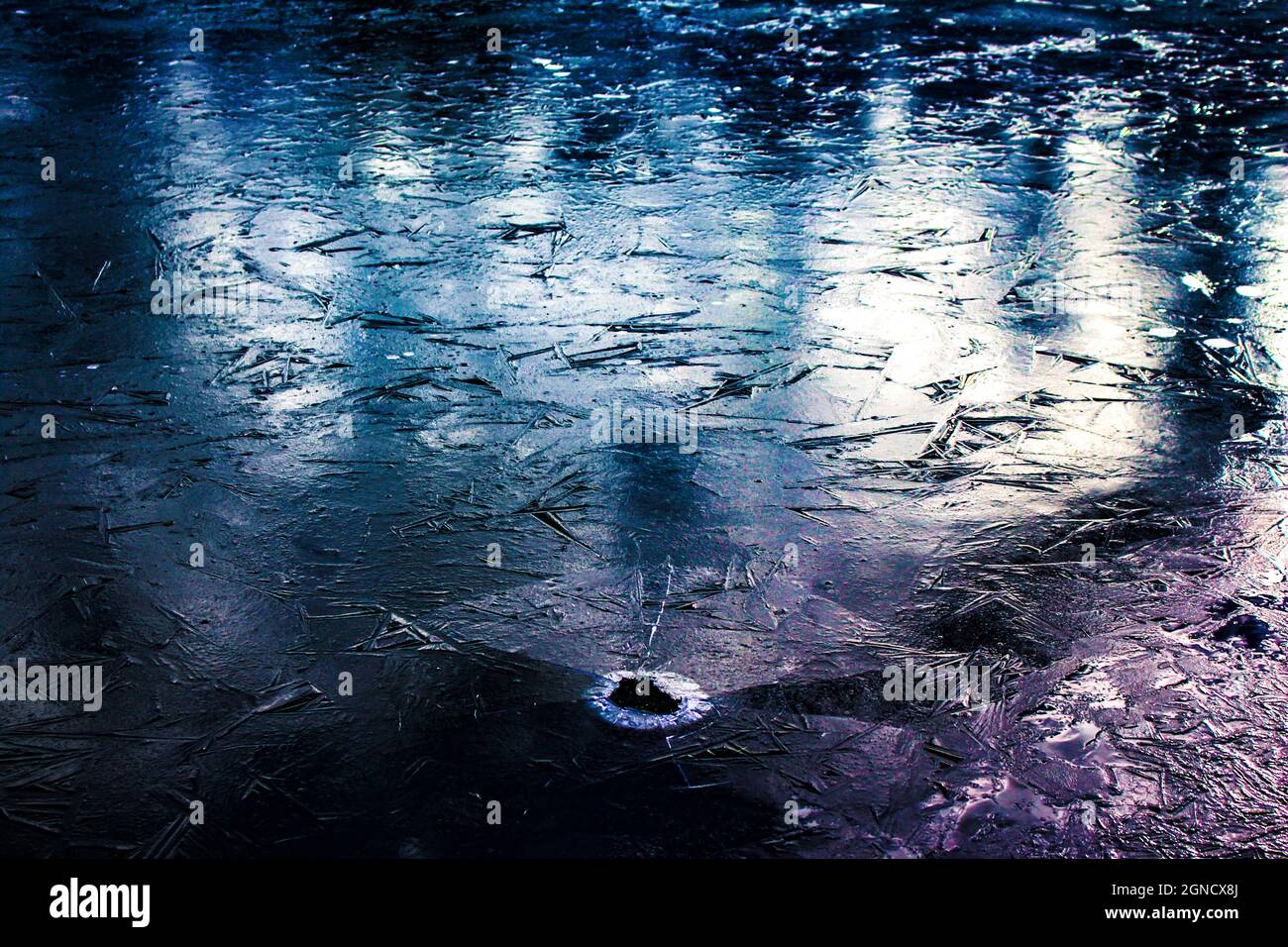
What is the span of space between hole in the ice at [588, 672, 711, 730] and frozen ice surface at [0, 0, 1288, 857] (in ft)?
0.15

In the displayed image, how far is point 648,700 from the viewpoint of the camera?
2666mm

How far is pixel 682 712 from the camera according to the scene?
2633 mm

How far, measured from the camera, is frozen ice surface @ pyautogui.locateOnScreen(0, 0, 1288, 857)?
2.45 metres

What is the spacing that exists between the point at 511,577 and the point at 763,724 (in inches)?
35.5

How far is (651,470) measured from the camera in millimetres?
3594

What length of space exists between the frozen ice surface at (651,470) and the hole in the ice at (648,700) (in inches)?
1.8

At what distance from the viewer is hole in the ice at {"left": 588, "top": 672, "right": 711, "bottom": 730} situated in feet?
8.57

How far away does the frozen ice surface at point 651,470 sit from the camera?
2.45 meters

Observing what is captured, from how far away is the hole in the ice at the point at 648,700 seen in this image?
8.57 feet

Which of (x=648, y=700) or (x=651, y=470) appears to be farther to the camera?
(x=651, y=470)

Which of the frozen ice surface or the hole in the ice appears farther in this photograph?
the hole in the ice

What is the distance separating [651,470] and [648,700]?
1096mm

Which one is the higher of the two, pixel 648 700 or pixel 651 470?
pixel 651 470

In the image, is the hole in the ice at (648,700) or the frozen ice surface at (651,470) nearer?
the frozen ice surface at (651,470)
